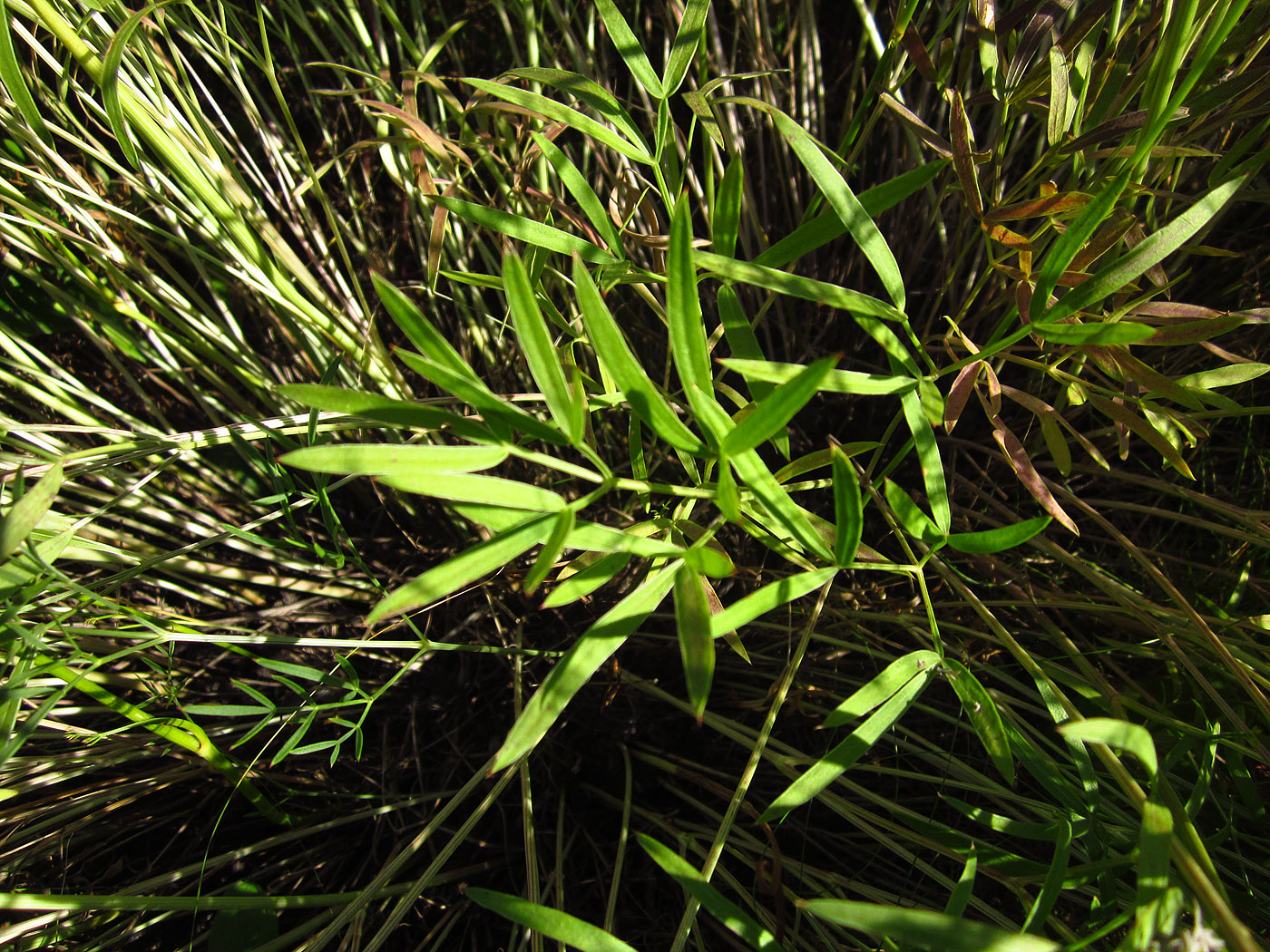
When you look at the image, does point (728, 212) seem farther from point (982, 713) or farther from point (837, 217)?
point (982, 713)

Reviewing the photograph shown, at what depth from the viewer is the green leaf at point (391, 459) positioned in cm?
35

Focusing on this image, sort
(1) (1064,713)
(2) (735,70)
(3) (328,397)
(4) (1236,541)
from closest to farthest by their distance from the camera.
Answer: (3) (328,397)
(1) (1064,713)
(4) (1236,541)
(2) (735,70)

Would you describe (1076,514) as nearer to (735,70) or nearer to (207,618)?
(735,70)

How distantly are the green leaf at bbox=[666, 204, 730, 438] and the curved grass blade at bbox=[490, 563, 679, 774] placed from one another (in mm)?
101

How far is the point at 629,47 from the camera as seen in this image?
0.53 meters

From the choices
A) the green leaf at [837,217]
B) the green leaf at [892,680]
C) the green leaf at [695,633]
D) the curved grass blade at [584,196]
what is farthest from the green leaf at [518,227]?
the green leaf at [892,680]

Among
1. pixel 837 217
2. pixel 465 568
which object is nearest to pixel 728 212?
pixel 837 217

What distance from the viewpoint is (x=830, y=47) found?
1091 millimetres

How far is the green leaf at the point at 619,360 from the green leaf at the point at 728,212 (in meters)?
0.14

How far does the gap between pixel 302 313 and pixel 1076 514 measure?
886 millimetres

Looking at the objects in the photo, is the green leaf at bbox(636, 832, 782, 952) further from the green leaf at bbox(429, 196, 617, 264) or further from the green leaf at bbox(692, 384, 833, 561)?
the green leaf at bbox(429, 196, 617, 264)

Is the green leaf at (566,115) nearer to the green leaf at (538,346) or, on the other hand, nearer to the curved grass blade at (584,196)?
the curved grass blade at (584,196)

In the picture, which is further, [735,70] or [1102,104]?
[735,70]

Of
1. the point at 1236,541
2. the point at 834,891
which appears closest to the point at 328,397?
the point at 834,891
